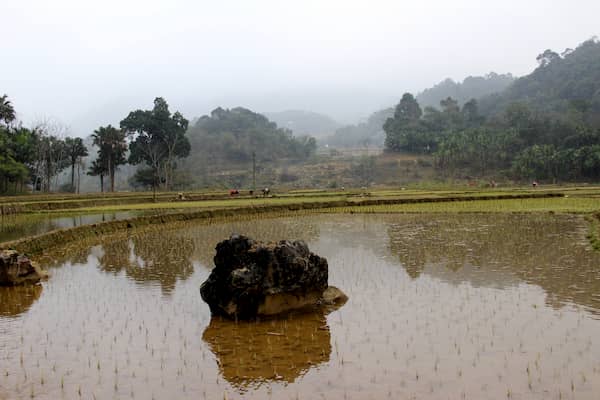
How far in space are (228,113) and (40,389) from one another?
101304mm

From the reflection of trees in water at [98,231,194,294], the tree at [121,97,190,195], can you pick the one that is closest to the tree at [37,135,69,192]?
the tree at [121,97,190,195]

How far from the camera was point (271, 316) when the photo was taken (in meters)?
7.52

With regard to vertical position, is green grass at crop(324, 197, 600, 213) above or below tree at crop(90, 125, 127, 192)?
below

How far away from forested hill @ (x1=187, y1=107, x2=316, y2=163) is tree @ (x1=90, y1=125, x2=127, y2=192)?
3341 centimetres

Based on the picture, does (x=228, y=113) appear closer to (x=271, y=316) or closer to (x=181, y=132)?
(x=181, y=132)

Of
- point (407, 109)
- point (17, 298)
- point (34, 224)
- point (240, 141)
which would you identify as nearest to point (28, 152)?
point (34, 224)

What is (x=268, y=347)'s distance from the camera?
20.6 ft

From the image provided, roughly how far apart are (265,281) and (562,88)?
99.7m

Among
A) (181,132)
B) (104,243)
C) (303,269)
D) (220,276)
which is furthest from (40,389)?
(181,132)

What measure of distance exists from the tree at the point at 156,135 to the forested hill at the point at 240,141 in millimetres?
25228

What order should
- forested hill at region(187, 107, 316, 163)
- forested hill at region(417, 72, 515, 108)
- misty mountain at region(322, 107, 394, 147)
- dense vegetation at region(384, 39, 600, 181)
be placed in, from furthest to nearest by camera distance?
forested hill at region(417, 72, 515, 108)
misty mountain at region(322, 107, 394, 147)
forested hill at region(187, 107, 316, 163)
dense vegetation at region(384, 39, 600, 181)

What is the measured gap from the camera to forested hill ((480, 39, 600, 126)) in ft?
264

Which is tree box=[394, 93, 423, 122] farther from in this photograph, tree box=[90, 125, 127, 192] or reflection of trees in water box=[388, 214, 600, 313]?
reflection of trees in water box=[388, 214, 600, 313]

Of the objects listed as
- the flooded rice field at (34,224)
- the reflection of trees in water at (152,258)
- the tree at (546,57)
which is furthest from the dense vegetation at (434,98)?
the reflection of trees in water at (152,258)
